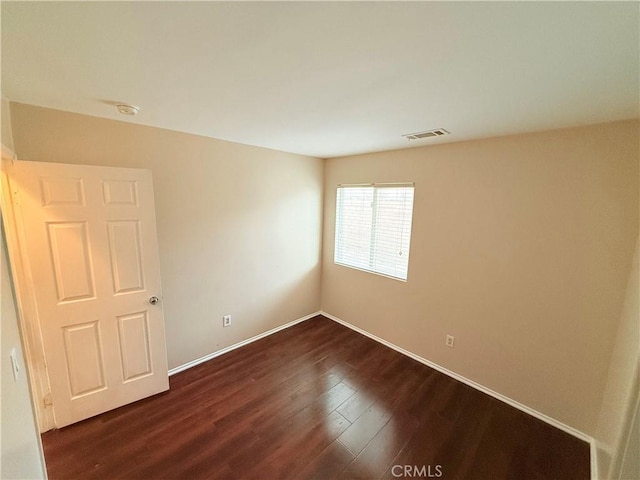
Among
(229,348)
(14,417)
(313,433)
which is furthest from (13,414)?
(229,348)

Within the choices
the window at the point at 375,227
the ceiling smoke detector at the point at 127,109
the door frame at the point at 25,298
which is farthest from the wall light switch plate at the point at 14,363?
the window at the point at 375,227

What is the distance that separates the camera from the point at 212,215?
8.42 ft

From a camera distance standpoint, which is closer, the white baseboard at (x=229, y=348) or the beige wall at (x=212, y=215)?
the beige wall at (x=212, y=215)

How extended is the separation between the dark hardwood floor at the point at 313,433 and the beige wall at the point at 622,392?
0.31 metres

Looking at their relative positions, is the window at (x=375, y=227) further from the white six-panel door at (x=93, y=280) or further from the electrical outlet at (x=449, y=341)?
the white six-panel door at (x=93, y=280)

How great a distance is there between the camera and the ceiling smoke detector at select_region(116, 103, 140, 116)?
1644 mm

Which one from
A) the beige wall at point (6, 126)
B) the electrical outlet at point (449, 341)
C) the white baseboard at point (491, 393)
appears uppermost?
the beige wall at point (6, 126)

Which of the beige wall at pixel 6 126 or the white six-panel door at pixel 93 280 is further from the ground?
the beige wall at pixel 6 126

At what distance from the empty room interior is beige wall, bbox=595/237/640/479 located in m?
0.03

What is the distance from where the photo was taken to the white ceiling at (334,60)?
2.68ft

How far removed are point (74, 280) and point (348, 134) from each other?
8.09ft

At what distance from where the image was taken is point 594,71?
1.10m

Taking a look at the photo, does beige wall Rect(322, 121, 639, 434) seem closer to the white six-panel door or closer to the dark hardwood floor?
the dark hardwood floor

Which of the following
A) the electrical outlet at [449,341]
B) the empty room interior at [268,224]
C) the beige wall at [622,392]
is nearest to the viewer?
the empty room interior at [268,224]
